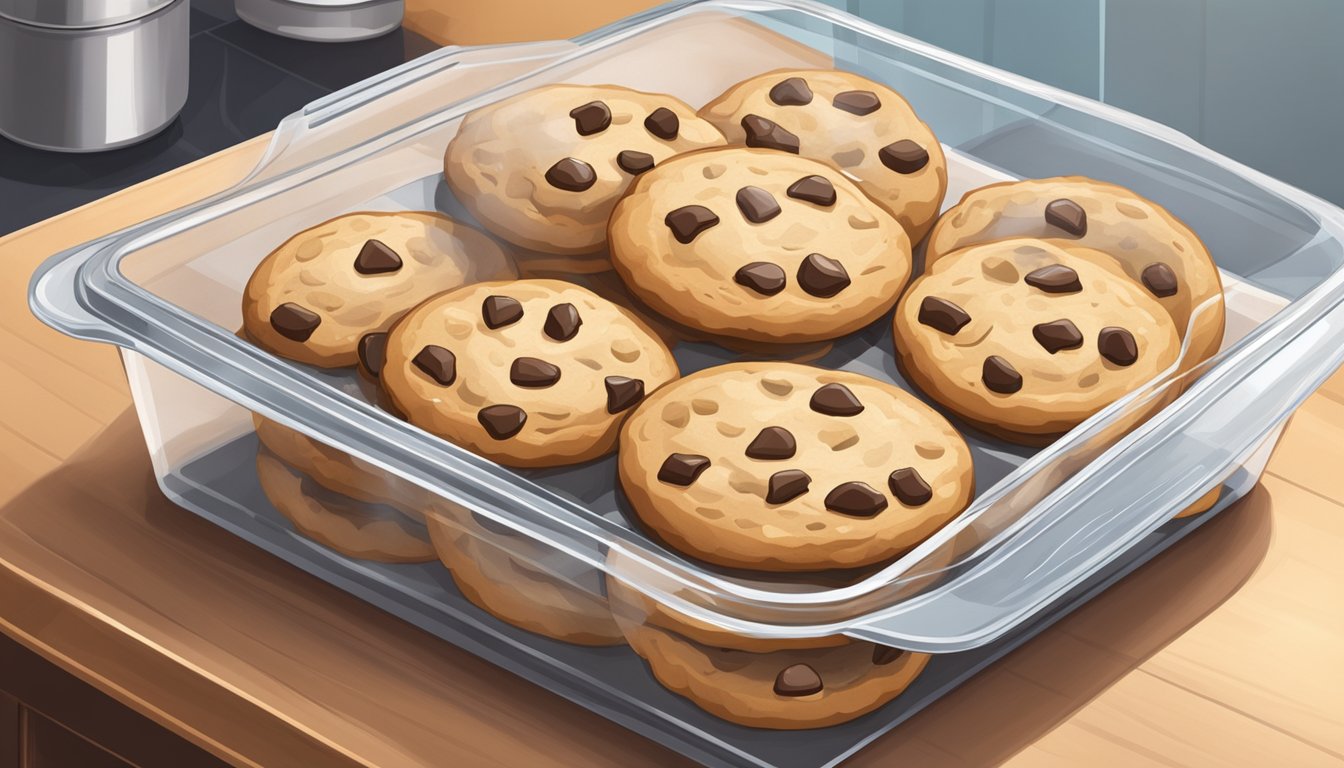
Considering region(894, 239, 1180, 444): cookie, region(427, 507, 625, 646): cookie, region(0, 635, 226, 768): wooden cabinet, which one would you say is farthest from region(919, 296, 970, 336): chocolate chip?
region(0, 635, 226, 768): wooden cabinet

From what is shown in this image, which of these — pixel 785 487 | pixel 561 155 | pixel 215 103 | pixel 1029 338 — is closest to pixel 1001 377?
pixel 1029 338

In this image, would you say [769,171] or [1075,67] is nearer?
[769,171]

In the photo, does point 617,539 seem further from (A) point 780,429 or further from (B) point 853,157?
(B) point 853,157

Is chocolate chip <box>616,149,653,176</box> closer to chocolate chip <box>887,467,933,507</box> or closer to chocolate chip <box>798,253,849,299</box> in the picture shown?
chocolate chip <box>798,253,849,299</box>

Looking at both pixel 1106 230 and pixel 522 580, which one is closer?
pixel 522 580

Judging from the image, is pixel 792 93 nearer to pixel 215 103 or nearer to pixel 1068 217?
pixel 1068 217

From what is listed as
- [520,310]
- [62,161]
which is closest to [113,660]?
[520,310]
